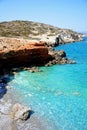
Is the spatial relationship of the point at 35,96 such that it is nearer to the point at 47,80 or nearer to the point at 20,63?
the point at 47,80

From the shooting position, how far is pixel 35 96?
2627 centimetres

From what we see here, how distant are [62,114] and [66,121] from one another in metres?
1.40

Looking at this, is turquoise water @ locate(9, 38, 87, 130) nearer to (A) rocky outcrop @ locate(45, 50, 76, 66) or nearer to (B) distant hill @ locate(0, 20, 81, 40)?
(A) rocky outcrop @ locate(45, 50, 76, 66)

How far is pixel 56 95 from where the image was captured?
86.6 feet

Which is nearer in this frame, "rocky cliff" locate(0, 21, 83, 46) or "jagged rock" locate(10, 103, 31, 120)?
"jagged rock" locate(10, 103, 31, 120)

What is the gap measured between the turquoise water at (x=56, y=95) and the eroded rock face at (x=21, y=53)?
319 centimetres

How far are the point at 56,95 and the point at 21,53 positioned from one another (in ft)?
49.1

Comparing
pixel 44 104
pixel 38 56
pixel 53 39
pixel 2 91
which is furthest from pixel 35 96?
pixel 53 39

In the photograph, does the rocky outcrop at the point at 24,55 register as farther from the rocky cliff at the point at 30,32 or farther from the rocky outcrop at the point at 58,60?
the rocky cliff at the point at 30,32

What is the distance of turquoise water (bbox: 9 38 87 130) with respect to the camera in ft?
65.9

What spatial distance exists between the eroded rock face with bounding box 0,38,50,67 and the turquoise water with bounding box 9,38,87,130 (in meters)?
3.19

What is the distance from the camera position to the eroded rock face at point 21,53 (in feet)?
123

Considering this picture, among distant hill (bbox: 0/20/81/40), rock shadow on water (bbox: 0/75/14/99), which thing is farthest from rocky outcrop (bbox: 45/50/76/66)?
distant hill (bbox: 0/20/81/40)

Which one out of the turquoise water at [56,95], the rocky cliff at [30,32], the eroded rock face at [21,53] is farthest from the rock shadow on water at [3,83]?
the rocky cliff at [30,32]
